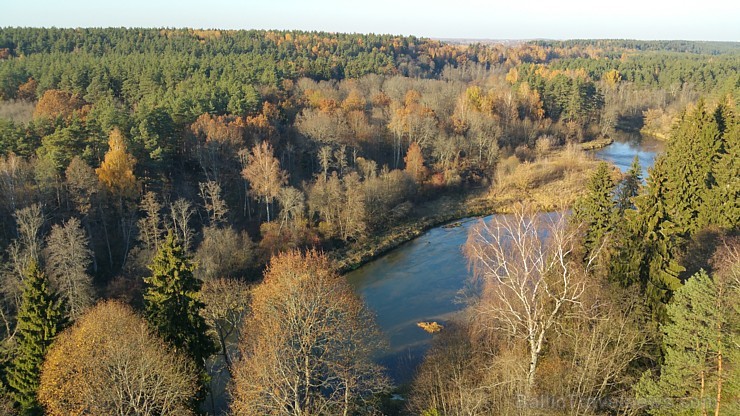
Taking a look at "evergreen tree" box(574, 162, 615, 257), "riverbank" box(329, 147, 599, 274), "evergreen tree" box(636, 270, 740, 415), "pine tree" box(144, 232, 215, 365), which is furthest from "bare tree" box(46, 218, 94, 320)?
"evergreen tree" box(574, 162, 615, 257)

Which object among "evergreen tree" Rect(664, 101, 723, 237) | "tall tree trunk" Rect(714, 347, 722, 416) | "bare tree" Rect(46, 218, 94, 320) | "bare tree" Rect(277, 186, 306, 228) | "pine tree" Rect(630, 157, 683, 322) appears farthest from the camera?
"bare tree" Rect(277, 186, 306, 228)

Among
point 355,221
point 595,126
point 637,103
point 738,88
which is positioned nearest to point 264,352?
point 355,221

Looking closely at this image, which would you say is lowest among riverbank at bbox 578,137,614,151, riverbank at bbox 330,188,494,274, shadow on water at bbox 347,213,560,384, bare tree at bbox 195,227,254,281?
shadow on water at bbox 347,213,560,384

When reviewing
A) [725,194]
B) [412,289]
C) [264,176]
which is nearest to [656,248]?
[725,194]

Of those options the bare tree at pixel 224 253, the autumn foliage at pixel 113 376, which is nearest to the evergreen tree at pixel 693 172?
the bare tree at pixel 224 253

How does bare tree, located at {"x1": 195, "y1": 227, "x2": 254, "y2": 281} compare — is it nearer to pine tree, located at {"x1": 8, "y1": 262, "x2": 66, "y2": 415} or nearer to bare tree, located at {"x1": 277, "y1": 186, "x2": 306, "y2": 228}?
bare tree, located at {"x1": 277, "y1": 186, "x2": 306, "y2": 228}

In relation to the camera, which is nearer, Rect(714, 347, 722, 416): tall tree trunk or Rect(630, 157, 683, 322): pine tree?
Rect(714, 347, 722, 416): tall tree trunk

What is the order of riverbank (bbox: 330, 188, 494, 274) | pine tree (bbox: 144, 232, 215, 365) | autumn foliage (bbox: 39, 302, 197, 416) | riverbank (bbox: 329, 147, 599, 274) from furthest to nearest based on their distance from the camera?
riverbank (bbox: 329, 147, 599, 274), riverbank (bbox: 330, 188, 494, 274), pine tree (bbox: 144, 232, 215, 365), autumn foliage (bbox: 39, 302, 197, 416)
